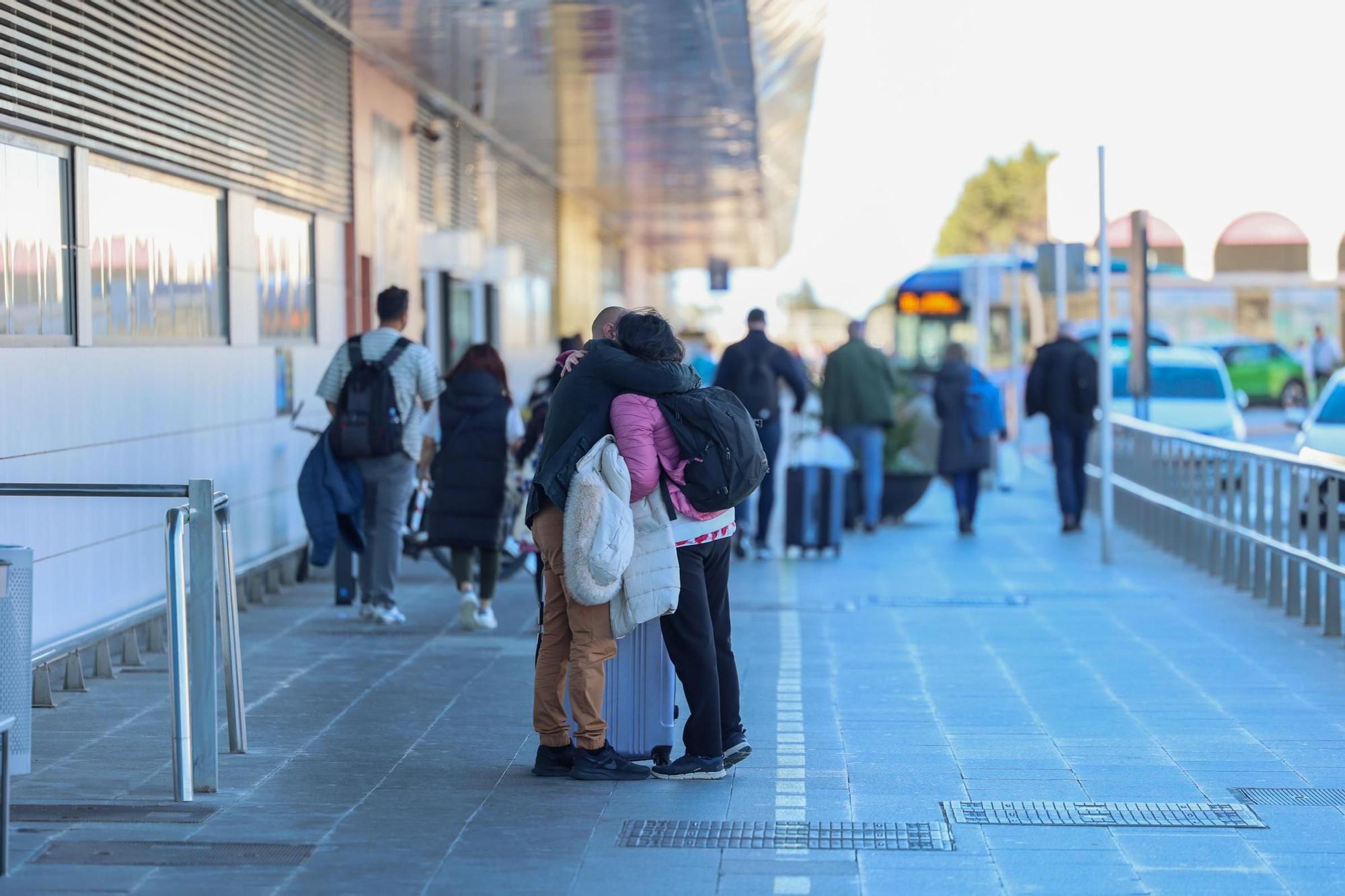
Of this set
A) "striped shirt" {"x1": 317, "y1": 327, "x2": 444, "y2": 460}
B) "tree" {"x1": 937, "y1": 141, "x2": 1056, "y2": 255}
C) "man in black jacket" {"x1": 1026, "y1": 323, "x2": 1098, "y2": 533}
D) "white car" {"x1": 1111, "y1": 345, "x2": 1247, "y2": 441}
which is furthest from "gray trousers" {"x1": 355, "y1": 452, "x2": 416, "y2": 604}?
"tree" {"x1": 937, "y1": 141, "x2": 1056, "y2": 255}

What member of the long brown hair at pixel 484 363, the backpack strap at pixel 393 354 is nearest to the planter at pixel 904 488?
the long brown hair at pixel 484 363

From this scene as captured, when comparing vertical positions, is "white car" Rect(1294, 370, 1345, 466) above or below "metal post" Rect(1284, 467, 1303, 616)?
above

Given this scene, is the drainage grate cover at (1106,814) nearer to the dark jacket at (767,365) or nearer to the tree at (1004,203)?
the dark jacket at (767,365)

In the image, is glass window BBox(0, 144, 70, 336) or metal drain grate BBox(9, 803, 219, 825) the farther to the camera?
glass window BBox(0, 144, 70, 336)

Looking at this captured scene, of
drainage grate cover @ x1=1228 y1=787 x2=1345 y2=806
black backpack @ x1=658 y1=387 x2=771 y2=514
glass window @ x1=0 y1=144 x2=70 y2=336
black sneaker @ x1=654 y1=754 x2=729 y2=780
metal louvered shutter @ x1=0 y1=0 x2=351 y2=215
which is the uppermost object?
metal louvered shutter @ x1=0 y1=0 x2=351 y2=215

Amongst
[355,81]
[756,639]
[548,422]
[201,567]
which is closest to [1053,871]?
[548,422]

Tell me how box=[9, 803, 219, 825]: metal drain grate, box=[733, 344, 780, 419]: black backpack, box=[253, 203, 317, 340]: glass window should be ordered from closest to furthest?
box=[9, 803, 219, 825]: metal drain grate
box=[253, 203, 317, 340]: glass window
box=[733, 344, 780, 419]: black backpack

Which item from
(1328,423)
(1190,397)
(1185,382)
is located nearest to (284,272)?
(1328,423)

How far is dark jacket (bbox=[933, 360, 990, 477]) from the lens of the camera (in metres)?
16.4

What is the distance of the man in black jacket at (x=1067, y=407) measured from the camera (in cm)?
1642

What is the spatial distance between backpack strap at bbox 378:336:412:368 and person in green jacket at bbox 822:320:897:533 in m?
6.17

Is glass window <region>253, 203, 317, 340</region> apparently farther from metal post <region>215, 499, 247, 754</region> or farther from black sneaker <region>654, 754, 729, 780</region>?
black sneaker <region>654, 754, 729, 780</region>

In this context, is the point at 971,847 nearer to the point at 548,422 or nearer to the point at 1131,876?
the point at 1131,876

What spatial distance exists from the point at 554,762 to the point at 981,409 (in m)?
10.6
